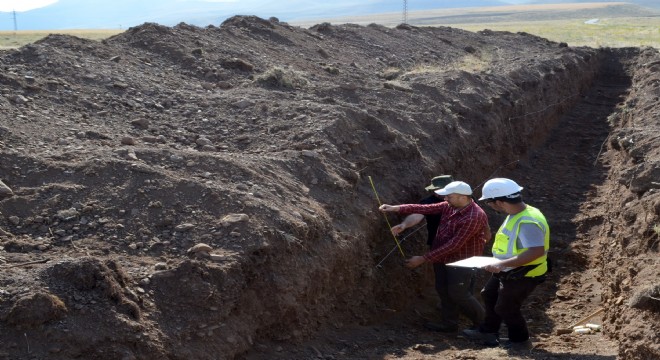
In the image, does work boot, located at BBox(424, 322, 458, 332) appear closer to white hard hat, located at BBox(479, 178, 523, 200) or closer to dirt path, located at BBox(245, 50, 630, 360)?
dirt path, located at BBox(245, 50, 630, 360)

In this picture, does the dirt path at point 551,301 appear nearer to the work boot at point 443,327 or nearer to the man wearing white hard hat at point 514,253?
the work boot at point 443,327

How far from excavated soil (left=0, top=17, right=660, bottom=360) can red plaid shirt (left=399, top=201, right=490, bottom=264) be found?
730mm

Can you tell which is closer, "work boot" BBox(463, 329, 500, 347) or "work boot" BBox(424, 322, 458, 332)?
"work boot" BBox(463, 329, 500, 347)

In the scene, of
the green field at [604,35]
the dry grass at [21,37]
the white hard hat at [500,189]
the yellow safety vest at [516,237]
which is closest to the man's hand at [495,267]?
the yellow safety vest at [516,237]

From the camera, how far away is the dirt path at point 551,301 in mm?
7359

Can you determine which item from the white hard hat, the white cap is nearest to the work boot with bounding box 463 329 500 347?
the white cap

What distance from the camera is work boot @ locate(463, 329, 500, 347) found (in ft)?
26.3

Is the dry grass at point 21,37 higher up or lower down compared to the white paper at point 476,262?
lower down

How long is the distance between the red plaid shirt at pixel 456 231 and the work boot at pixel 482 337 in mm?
710

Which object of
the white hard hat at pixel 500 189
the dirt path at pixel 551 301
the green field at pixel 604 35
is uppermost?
the white hard hat at pixel 500 189

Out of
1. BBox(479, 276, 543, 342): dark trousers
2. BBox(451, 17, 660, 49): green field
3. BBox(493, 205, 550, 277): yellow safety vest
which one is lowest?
BBox(451, 17, 660, 49): green field

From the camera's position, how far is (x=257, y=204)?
7.53m

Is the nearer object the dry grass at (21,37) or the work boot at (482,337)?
the work boot at (482,337)

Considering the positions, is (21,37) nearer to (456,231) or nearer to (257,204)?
(257,204)
